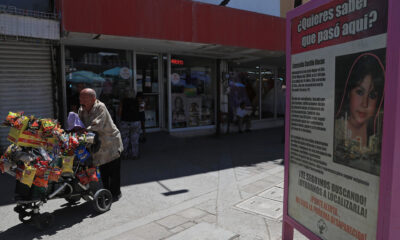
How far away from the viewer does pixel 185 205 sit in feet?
14.0

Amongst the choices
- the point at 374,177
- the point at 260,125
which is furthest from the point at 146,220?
the point at 260,125

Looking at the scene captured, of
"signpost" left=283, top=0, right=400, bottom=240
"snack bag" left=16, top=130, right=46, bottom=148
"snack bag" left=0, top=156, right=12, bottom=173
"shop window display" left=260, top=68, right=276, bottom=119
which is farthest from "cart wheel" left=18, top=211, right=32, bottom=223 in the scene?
"shop window display" left=260, top=68, right=276, bottom=119

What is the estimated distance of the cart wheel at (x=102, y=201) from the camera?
152 inches

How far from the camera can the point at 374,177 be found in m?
1.89

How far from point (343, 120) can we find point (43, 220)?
10.8ft

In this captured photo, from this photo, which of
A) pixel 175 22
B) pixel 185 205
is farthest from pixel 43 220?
pixel 175 22

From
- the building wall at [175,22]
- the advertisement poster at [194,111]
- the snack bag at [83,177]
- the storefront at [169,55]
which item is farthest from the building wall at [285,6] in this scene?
the snack bag at [83,177]

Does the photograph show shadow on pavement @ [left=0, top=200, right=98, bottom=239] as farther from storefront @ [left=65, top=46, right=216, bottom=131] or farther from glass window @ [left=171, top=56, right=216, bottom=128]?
glass window @ [left=171, top=56, right=216, bottom=128]

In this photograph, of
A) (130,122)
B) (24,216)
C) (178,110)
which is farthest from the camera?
(178,110)

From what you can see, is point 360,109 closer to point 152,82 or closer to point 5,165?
point 5,165

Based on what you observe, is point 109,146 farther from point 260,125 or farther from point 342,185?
point 260,125

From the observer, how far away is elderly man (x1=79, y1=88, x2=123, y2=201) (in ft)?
12.7

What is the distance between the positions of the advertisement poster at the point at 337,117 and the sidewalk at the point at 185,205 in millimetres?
1166

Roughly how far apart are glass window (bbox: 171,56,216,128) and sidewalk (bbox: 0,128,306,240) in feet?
8.95
